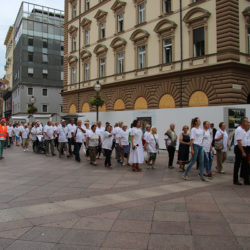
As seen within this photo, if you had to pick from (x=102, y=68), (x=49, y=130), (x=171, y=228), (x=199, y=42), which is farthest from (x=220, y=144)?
(x=102, y=68)

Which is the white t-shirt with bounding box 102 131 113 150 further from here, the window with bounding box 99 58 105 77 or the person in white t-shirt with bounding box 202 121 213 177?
the window with bounding box 99 58 105 77

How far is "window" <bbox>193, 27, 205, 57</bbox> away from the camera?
20719mm

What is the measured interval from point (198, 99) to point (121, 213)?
16357mm

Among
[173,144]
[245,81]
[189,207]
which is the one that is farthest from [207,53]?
[189,207]

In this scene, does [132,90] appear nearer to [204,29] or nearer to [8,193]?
[204,29]

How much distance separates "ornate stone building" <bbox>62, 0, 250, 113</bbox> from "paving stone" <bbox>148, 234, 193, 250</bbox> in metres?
15.7

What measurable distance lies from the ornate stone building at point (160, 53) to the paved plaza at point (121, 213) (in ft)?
38.4

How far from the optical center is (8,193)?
7324 mm

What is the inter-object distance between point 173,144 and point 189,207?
18.9 feet

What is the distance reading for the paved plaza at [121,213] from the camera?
4.28m

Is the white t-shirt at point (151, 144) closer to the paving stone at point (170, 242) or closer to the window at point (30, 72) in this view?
the paving stone at point (170, 242)

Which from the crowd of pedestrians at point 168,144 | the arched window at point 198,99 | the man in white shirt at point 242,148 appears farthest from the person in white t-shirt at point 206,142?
the arched window at point 198,99

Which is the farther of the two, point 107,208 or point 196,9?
point 196,9

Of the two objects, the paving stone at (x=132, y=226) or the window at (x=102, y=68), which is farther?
the window at (x=102, y=68)
